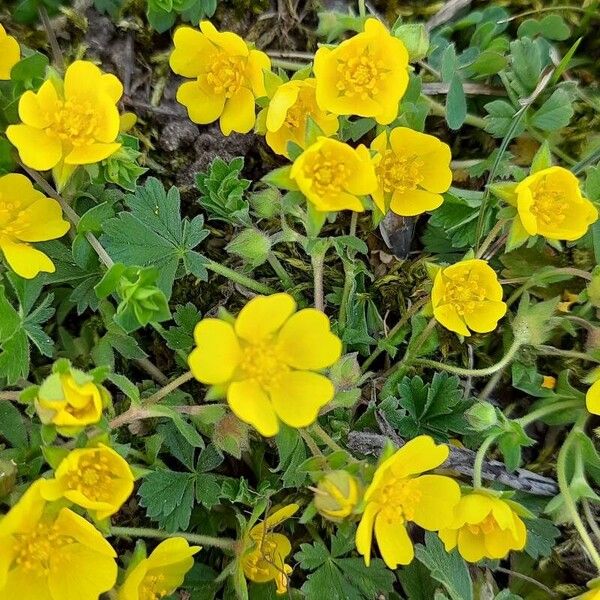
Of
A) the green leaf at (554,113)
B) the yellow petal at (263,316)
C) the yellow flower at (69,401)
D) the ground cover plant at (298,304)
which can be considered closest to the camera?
the yellow flower at (69,401)

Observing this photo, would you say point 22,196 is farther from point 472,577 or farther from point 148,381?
point 472,577

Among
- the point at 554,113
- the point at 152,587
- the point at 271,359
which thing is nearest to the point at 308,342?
the point at 271,359

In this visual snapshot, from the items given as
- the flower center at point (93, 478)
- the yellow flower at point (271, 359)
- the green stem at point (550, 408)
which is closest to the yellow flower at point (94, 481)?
the flower center at point (93, 478)

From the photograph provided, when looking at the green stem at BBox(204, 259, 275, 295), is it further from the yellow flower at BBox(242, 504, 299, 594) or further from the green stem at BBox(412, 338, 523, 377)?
the yellow flower at BBox(242, 504, 299, 594)

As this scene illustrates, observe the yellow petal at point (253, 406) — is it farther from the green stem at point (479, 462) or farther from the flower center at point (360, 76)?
the flower center at point (360, 76)

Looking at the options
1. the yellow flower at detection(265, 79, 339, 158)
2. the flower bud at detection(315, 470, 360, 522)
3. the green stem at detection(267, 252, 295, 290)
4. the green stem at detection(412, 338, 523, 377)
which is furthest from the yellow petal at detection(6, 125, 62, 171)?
the green stem at detection(412, 338, 523, 377)

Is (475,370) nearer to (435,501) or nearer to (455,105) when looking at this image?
(435,501)
